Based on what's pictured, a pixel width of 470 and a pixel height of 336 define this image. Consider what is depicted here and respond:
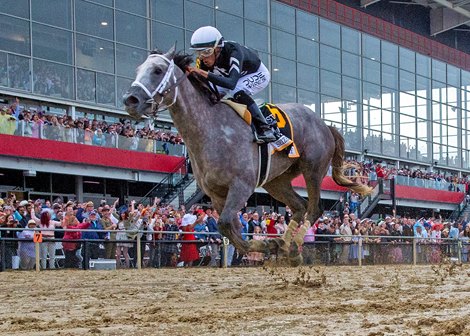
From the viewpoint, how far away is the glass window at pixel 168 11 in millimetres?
34719

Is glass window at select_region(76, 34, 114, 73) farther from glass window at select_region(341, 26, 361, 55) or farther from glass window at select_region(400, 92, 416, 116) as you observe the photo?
glass window at select_region(400, 92, 416, 116)

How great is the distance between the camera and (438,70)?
175ft

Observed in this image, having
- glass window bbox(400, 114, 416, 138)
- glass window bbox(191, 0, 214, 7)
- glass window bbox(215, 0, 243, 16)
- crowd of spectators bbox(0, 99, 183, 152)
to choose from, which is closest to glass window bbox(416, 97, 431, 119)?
glass window bbox(400, 114, 416, 138)

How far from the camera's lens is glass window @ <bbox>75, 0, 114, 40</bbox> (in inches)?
1233

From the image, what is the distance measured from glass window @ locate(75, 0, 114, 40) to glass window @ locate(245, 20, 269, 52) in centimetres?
827

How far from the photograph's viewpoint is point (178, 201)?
28.3 m

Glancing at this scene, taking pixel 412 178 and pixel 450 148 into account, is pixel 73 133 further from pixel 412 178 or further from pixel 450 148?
pixel 450 148

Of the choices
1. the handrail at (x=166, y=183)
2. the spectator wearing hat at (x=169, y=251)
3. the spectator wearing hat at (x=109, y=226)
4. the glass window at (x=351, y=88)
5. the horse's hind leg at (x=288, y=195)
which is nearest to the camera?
the horse's hind leg at (x=288, y=195)

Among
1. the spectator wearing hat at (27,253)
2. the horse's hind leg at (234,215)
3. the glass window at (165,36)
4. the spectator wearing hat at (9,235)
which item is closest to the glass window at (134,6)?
the glass window at (165,36)

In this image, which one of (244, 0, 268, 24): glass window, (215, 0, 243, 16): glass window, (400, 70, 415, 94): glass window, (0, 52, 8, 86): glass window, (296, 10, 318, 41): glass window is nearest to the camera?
(0, 52, 8, 86): glass window

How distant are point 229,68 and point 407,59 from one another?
1662 inches

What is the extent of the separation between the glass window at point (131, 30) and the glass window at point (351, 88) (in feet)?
47.7

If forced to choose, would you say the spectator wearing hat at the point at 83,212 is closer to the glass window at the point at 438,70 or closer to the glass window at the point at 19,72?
the glass window at the point at 19,72

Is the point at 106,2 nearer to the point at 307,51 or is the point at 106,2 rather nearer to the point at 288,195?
the point at 307,51
